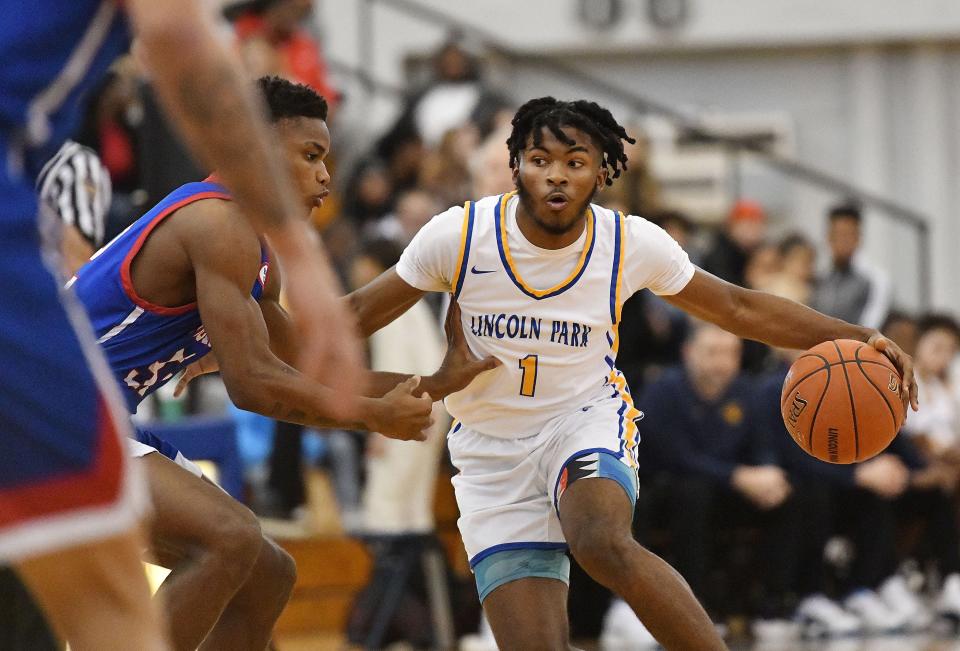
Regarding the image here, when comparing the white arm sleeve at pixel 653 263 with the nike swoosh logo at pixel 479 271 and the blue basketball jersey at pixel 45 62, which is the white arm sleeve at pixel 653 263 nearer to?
the nike swoosh logo at pixel 479 271

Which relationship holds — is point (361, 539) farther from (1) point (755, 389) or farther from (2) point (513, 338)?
(2) point (513, 338)

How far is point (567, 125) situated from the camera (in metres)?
5.18

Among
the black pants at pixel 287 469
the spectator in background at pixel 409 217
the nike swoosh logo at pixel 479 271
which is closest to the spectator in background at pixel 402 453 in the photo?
the black pants at pixel 287 469

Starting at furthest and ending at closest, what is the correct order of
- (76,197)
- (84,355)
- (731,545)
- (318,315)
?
1. (731,545)
2. (76,197)
3. (84,355)
4. (318,315)

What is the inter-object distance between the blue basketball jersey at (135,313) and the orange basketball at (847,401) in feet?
6.07

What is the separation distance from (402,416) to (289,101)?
3.48ft

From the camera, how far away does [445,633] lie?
9203mm

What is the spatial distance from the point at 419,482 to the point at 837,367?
15.2 ft

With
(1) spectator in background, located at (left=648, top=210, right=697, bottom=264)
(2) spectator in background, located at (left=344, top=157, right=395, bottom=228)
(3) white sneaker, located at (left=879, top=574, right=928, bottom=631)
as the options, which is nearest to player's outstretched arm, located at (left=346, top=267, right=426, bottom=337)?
(3) white sneaker, located at (left=879, top=574, right=928, bottom=631)

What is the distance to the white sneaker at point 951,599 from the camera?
33.5 feet

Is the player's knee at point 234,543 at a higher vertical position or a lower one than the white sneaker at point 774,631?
higher

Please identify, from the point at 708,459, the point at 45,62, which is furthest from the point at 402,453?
the point at 45,62

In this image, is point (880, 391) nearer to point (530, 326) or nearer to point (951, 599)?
point (530, 326)

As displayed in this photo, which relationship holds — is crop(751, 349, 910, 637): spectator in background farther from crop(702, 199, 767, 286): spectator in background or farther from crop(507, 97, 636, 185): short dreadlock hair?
crop(507, 97, 636, 185): short dreadlock hair
